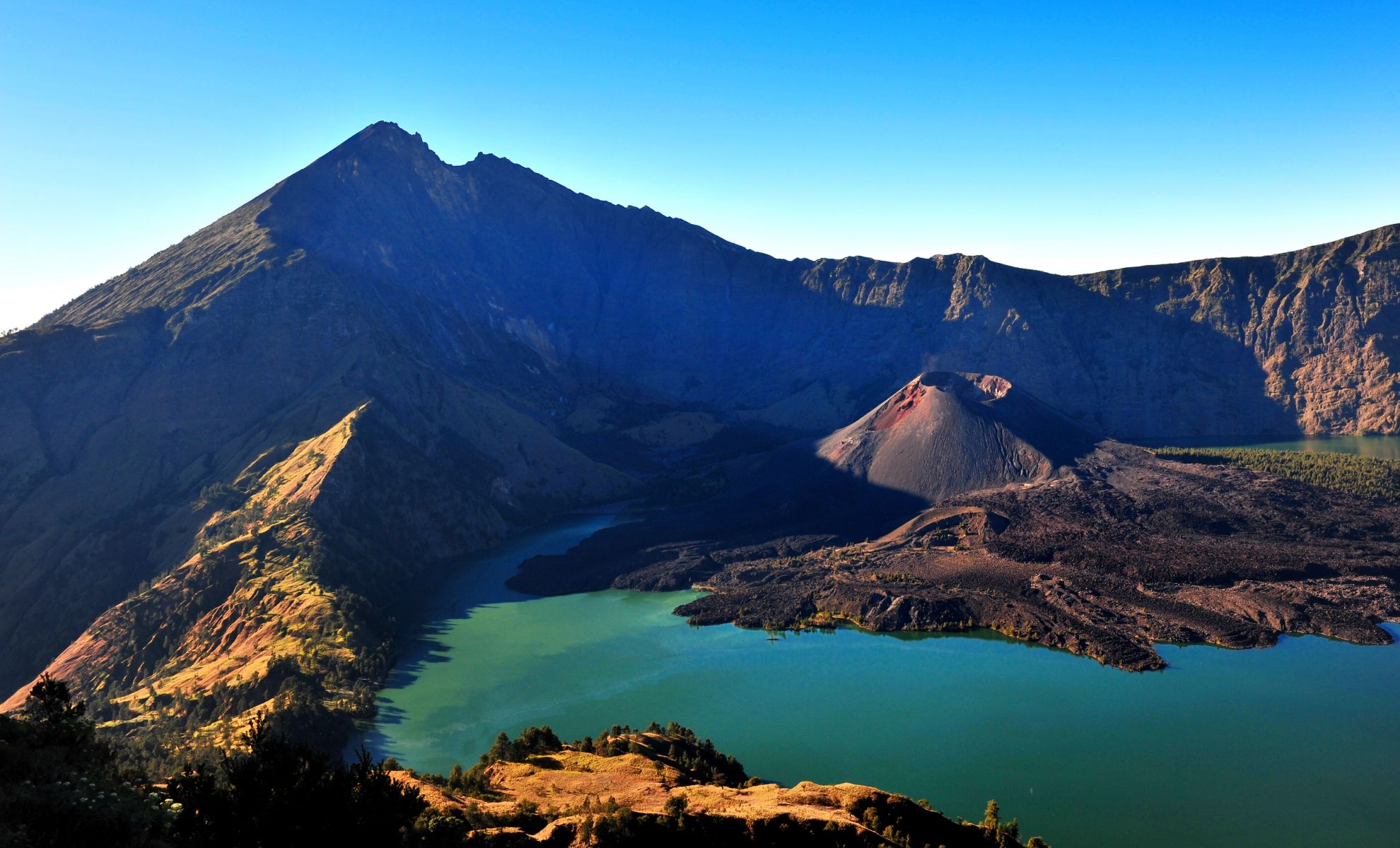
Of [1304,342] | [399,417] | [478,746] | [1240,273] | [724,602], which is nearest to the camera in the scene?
[478,746]

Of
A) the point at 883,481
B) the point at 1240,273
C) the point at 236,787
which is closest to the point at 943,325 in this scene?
the point at 1240,273

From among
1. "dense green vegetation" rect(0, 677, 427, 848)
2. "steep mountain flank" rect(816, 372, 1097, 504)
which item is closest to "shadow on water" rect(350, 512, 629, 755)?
"dense green vegetation" rect(0, 677, 427, 848)

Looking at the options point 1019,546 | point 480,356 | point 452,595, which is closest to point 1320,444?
point 1019,546

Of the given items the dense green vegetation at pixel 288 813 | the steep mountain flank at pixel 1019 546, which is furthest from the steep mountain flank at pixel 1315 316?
the dense green vegetation at pixel 288 813

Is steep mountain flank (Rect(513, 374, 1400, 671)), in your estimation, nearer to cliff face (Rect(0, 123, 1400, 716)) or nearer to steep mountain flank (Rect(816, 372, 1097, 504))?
steep mountain flank (Rect(816, 372, 1097, 504))

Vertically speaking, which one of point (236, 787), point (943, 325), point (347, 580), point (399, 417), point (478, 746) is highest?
point (943, 325)

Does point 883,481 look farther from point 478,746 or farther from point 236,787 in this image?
point 236,787
